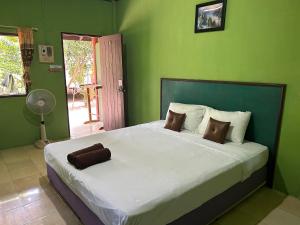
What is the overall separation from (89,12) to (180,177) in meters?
3.75

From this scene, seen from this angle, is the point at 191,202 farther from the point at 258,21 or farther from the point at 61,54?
the point at 61,54

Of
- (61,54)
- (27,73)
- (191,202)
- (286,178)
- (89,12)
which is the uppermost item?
(89,12)

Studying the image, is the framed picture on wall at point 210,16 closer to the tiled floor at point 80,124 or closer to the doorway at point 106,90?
the doorway at point 106,90

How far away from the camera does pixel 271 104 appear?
238 cm

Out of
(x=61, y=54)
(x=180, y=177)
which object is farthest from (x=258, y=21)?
(x=61, y=54)

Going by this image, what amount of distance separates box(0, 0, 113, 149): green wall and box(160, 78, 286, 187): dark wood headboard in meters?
2.55

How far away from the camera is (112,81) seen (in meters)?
4.37

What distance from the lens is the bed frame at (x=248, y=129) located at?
1.84 meters

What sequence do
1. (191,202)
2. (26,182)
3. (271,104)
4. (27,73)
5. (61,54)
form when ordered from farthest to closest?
(61,54)
(27,73)
(26,182)
(271,104)
(191,202)

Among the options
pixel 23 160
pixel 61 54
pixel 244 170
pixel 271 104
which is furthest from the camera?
pixel 61 54

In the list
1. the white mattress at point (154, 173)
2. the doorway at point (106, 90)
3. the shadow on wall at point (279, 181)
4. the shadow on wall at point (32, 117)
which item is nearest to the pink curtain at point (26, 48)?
the shadow on wall at point (32, 117)

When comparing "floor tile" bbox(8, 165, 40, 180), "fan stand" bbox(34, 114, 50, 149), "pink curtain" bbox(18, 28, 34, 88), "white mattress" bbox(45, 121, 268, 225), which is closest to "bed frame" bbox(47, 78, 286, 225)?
"white mattress" bbox(45, 121, 268, 225)

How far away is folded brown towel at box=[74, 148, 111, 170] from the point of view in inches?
75.8

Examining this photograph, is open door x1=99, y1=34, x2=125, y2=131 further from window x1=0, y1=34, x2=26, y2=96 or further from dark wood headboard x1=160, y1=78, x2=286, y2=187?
dark wood headboard x1=160, y1=78, x2=286, y2=187
